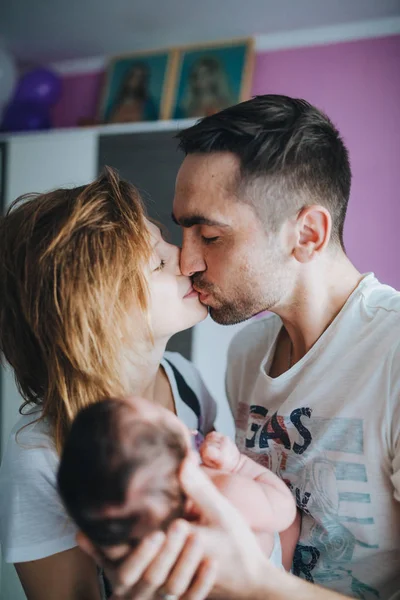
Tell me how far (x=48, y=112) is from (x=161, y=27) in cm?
86

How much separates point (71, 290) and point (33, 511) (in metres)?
0.43

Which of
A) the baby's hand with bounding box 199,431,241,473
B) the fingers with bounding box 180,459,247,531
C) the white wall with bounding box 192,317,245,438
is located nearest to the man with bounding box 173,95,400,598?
the baby's hand with bounding box 199,431,241,473

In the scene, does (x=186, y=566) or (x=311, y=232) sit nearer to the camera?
→ (x=186, y=566)

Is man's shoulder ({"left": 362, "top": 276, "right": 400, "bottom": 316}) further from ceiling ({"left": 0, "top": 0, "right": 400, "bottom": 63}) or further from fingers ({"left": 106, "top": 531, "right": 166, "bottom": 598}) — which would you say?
ceiling ({"left": 0, "top": 0, "right": 400, "bottom": 63})

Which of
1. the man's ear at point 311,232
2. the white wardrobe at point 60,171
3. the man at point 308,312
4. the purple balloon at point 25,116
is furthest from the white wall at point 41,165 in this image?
the man's ear at point 311,232

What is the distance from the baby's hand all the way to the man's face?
384 millimetres

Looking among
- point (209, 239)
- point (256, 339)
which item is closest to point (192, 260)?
point (209, 239)

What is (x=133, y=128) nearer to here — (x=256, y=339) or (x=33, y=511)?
(x=256, y=339)

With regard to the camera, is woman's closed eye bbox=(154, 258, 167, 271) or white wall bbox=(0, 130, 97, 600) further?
white wall bbox=(0, 130, 97, 600)

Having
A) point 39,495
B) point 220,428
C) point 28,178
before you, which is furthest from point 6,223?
point 28,178

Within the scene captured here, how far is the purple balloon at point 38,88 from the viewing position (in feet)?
9.11

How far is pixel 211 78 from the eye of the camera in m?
2.57

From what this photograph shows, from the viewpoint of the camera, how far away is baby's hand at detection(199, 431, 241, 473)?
2.66 ft

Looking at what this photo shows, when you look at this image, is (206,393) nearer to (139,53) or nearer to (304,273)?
(304,273)
